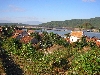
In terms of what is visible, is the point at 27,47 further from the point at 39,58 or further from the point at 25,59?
the point at 39,58

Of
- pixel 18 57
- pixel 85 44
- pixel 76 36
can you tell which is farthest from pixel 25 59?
pixel 76 36

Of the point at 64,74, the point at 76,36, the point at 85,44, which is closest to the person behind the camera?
the point at 64,74

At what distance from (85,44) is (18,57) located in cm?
1862

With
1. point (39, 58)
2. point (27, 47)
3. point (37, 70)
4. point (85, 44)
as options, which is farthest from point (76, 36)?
point (37, 70)

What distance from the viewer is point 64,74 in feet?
94.8

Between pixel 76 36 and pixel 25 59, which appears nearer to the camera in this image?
pixel 25 59

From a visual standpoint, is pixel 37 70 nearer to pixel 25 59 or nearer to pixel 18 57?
pixel 25 59

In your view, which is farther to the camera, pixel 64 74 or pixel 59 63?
pixel 59 63

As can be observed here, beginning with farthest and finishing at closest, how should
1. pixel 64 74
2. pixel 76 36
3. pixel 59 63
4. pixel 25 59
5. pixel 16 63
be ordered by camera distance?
pixel 76 36, pixel 25 59, pixel 16 63, pixel 59 63, pixel 64 74

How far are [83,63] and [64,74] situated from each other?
3113 mm

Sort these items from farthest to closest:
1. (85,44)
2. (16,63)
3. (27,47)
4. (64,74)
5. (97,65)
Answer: (85,44), (27,47), (16,63), (64,74), (97,65)

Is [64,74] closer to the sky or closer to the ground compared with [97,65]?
closer to the ground

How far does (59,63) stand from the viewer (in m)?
31.2

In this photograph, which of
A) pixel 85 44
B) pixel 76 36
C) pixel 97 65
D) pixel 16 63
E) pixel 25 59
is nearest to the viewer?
pixel 97 65
